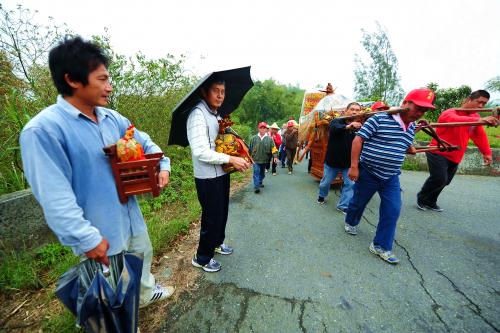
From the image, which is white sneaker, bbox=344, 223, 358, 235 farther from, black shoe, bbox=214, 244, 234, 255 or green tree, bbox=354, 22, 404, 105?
green tree, bbox=354, 22, 404, 105

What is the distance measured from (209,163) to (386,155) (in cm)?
198

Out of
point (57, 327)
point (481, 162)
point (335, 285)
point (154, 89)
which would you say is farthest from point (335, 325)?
point (481, 162)

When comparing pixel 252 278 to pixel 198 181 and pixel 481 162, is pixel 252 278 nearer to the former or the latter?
pixel 198 181

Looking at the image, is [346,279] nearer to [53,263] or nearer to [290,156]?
[53,263]

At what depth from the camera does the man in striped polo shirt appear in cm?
254

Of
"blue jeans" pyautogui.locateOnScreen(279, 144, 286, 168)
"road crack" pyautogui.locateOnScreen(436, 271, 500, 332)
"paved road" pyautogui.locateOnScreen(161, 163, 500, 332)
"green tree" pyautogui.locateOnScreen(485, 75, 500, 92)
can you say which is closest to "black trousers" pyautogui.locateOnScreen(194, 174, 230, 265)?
"paved road" pyautogui.locateOnScreen(161, 163, 500, 332)

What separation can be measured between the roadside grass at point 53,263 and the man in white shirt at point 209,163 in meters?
1.01

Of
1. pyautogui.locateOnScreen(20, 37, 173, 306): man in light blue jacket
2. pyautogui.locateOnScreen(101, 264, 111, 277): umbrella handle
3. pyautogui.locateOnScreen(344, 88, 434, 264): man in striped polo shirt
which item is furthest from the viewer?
pyautogui.locateOnScreen(344, 88, 434, 264): man in striped polo shirt

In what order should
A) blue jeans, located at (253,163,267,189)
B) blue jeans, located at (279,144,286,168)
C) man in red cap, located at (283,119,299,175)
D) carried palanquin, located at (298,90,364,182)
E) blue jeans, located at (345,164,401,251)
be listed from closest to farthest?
blue jeans, located at (345,164,401,251) → carried palanquin, located at (298,90,364,182) → blue jeans, located at (253,163,267,189) → man in red cap, located at (283,119,299,175) → blue jeans, located at (279,144,286,168)

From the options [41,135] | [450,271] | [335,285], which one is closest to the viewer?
[41,135]

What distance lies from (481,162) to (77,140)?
1015cm

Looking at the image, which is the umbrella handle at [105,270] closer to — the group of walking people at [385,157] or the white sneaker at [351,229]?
the group of walking people at [385,157]

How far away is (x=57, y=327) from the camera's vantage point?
1.87 metres

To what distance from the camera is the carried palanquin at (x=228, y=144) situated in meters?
2.19
